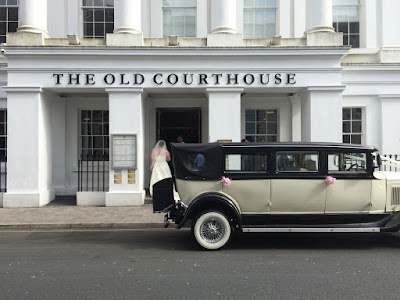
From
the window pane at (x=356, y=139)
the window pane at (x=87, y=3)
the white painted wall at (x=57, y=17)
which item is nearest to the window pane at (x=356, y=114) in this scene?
the window pane at (x=356, y=139)

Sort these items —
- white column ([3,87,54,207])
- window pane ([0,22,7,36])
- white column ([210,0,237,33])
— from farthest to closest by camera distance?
window pane ([0,22,7,36]) < white column ([210,0,237,33]) < white column ([3,87,54,207])

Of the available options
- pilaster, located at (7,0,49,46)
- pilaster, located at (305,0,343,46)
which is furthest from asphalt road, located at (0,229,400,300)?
pilaster, located at (305,0,343,46)

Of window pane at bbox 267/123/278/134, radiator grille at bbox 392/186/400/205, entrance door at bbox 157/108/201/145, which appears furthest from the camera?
entrance door at bbox 157/108/201/145

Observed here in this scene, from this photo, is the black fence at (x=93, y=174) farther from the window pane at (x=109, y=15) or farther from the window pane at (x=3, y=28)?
the window pane at (x=3, y=28)

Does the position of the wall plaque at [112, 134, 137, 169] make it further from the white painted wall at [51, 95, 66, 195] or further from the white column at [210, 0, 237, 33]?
the white column at [210, 0, 237, 33]

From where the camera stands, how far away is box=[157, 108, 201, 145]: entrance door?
52.4 feet

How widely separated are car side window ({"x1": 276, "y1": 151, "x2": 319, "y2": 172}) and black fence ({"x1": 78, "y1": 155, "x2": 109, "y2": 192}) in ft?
25.6

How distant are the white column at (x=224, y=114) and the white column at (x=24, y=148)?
203 inches

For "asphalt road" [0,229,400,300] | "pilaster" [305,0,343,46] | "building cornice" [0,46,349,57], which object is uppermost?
"pilaster" [305,0,343,46]

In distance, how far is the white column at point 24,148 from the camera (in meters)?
12.7

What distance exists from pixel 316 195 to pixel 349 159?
91 cm

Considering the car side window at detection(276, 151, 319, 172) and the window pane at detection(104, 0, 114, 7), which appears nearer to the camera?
the car side window at detection(276, 151, 319, 172)

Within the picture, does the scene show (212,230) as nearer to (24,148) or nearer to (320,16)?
(24,148)

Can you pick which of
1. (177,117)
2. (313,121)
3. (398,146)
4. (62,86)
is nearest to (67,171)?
(62,86)
